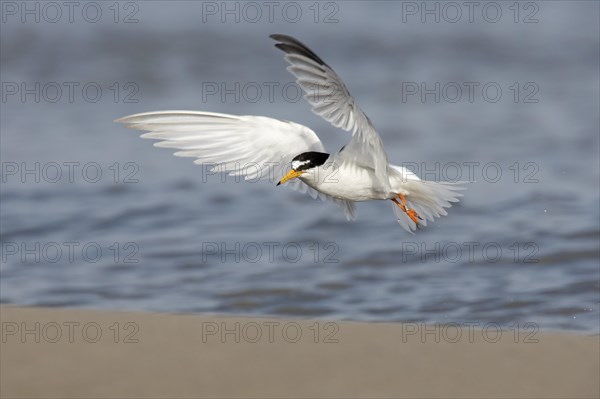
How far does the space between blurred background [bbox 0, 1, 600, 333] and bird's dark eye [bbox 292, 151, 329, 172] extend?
1125mm

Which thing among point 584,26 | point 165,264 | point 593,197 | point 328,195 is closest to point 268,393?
point 328,195

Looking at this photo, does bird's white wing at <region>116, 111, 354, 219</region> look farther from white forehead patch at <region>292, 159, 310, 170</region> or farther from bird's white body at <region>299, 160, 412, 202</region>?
white forehead patch at <region>292, 159, 310, 170</region>

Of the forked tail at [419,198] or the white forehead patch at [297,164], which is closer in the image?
the white forehead patch at [297,164]

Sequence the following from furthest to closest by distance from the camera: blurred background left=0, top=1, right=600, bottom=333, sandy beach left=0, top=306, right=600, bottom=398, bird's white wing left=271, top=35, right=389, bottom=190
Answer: blurred background left=0, top=1, right=600, bottom=333 < sandy beach left=0, top=306, right=600, bottom=398 < bird's white wing left=271, top=35, right=389, bottom=190

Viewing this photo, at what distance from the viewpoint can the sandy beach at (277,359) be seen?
513cm

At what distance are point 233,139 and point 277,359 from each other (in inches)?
49.7

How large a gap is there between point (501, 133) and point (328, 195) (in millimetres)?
4621

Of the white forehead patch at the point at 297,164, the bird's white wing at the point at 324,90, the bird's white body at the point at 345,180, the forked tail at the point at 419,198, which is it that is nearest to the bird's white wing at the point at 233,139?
the bird's white body at the point at 345,180

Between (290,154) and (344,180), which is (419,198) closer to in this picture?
(344,180)

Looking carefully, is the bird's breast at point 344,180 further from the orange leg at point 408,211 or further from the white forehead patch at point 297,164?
the orange leg at point 408,211

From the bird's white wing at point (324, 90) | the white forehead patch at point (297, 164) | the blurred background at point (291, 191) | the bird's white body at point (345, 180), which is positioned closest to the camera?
the bird's white wing at point (324, 90)

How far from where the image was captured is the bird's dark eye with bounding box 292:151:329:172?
223 inches

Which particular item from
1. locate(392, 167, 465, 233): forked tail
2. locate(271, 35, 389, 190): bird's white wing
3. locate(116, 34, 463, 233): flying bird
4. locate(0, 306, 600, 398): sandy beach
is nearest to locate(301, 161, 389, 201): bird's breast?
locate(116, 34, 463, 233): flying bird

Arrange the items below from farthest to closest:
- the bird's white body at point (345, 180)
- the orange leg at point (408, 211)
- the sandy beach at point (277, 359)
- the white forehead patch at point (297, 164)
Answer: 1. the orange leg at point (408, 211)
2. the bird's white body at point (345, 180)
3. the white forehead patch at point (297, 164)
4. the sandy beach at point (277, 359)
